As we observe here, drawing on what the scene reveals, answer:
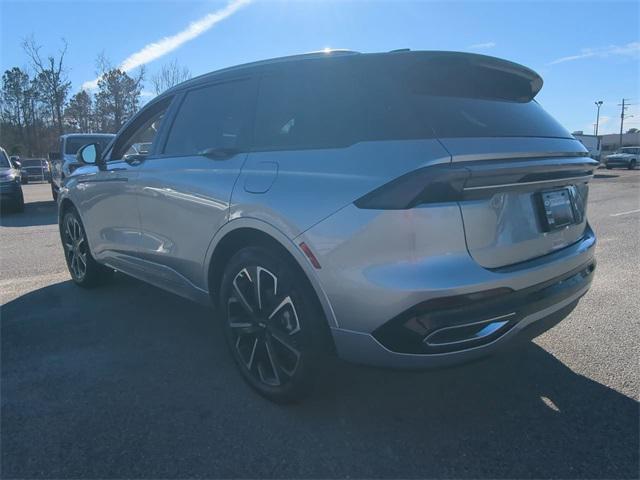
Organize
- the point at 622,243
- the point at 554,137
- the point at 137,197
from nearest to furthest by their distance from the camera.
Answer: the point at 554,137, the point at 137,197, the point at 622,243

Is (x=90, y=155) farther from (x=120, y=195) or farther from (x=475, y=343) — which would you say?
(x=475, y=343)

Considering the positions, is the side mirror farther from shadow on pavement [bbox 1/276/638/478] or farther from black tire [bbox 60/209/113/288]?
shadow on pavement [bbox 1/276/638/478]

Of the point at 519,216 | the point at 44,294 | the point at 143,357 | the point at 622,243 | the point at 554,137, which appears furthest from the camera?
the point at 622,243

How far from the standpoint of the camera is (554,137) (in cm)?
258

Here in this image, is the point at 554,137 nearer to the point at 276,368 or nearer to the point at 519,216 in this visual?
the point at 519,216

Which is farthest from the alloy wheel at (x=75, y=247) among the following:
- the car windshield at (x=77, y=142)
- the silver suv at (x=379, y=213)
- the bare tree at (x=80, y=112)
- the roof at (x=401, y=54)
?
the bare tree at (x=80, y=112)

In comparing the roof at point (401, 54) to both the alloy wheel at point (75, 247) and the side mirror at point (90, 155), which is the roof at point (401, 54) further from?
the alloy wheel at point (75, 247)

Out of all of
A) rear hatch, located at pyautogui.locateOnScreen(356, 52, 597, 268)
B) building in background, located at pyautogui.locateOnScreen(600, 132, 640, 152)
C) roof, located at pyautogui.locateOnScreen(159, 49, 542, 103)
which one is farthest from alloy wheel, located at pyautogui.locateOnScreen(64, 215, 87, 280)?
building in background, located at pyautogui.locateOnScreen(600, 132, 640, 152)

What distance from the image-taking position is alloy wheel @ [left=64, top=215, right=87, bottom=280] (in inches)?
192

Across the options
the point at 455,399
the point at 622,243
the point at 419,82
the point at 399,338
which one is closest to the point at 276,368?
the point at 399,338

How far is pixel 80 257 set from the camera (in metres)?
4.94

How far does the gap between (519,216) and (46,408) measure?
8.77 ft

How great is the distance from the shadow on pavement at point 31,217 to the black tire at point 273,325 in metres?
8.69

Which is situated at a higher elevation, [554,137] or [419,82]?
[419,82]
